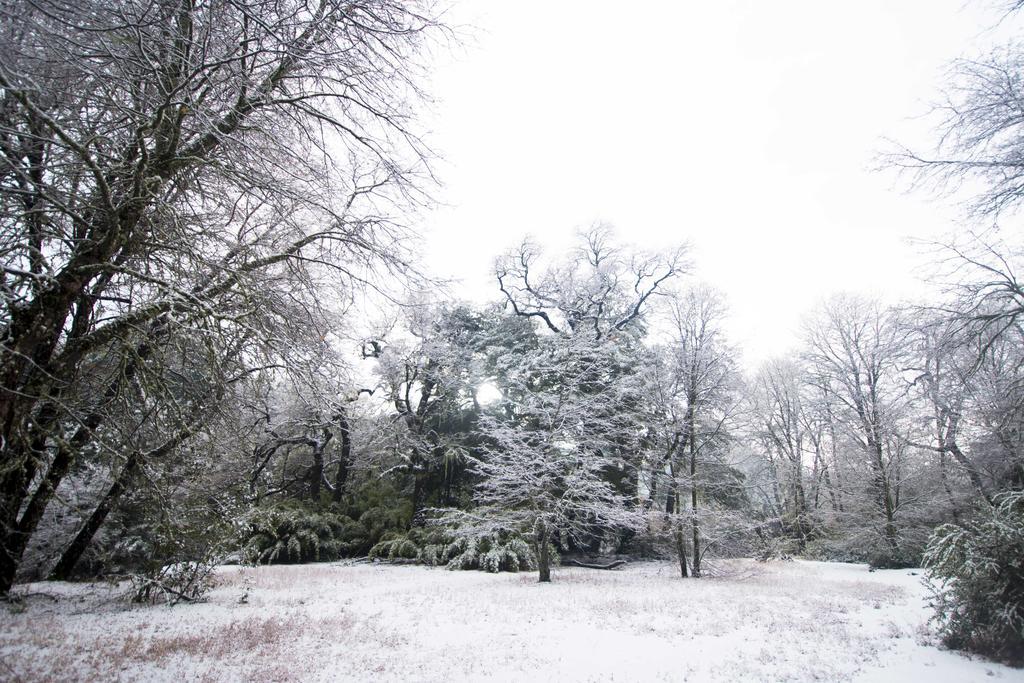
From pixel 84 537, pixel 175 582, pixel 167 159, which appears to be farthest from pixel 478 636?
pixel 84 537

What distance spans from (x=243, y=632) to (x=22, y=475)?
3034 millimetres

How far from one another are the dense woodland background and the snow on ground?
97cm

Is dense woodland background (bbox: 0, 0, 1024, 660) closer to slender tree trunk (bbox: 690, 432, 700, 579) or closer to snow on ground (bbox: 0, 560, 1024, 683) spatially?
slender tree trunk (bbox: 690, 432, 700, 579)

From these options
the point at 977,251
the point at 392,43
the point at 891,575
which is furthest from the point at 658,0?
the point at 891,575

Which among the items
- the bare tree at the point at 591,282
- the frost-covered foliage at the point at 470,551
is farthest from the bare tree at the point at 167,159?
the bare tree at the point at 591,282

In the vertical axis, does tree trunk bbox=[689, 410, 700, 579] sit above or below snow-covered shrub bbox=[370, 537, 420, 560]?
above

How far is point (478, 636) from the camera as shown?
5891 millimetres

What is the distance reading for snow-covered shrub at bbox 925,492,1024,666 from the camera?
498 centimetres

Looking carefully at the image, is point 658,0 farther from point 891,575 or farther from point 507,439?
point 891,575

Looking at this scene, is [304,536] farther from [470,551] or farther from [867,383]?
[867,383]

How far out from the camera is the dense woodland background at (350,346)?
3201mm

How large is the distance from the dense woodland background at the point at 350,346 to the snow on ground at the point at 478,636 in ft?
3.19

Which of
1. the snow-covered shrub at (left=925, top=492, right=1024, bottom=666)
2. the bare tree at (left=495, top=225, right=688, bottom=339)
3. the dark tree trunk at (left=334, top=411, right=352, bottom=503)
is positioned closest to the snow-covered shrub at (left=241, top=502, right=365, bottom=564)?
the dark tree trunk at (left=334, top=411, right=352, bottom=503)

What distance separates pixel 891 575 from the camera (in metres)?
13.7
